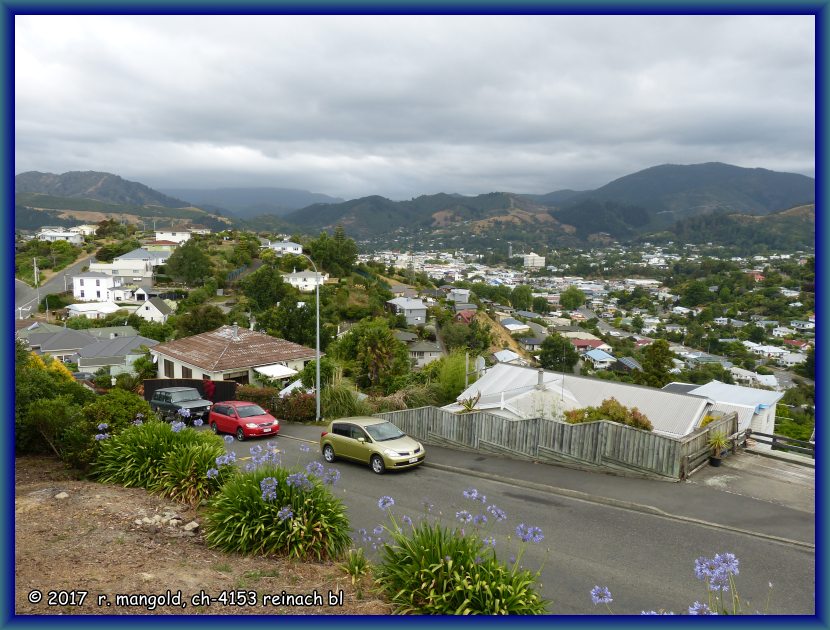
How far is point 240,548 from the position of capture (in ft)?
23.6

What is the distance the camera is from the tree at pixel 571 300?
504ft

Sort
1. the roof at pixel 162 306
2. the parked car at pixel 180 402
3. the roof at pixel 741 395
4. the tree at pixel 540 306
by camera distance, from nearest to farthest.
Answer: the parked car at pixel 180 402, the roof at pixel 741 395, the roof at pixel 162 306, the tree at pixel 540 306

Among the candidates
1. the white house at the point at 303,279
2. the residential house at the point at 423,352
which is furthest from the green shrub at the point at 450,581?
the white house at the point at 303,279

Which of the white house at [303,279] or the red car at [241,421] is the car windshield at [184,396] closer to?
the red car at [241,421]

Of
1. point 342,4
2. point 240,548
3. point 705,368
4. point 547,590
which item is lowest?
point 705,368

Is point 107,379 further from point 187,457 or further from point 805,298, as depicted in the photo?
point 805,298

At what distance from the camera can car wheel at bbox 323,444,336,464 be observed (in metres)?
15.1

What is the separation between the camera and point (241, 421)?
58.8ft

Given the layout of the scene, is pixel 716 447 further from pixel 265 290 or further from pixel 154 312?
pixel 154 312

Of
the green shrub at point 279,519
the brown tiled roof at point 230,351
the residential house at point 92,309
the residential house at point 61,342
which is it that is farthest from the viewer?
the residential house at point 92,309

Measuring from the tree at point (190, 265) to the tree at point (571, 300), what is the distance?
100.0 metres

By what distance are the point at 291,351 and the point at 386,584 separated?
26.8 m

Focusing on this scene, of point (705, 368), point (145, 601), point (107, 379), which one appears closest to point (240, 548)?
point (145, 601)

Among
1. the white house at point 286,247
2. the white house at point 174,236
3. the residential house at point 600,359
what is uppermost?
the white house at point 174,236
